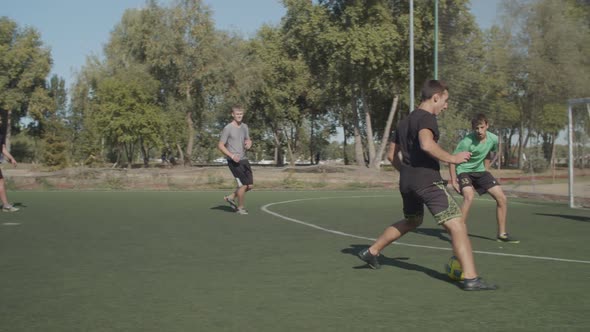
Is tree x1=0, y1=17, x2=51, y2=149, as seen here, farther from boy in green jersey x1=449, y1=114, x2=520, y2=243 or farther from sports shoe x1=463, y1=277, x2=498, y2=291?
sports shoe x1=463, y1=277, x2=498, y2=291

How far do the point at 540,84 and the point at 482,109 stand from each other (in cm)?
960

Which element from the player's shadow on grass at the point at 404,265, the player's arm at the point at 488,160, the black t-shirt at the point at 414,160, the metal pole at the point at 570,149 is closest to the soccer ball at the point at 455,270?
the player's shadow on grass at the point at 404,265

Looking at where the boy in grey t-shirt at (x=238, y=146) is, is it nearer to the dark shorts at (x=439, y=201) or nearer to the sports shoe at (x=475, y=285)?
the dark shorts at (x=439, y=201)

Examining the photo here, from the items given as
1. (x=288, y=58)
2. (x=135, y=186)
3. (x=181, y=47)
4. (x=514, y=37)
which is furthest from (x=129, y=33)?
(x=135, y=186)

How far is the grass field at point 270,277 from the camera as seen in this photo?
4.57m

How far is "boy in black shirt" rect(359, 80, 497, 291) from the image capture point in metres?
5.57

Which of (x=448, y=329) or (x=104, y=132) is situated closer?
(x=448, y=329)

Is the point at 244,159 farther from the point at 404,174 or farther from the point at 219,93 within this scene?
the point at 219,93

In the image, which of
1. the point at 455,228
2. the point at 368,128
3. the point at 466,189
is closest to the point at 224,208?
the point at 466,189

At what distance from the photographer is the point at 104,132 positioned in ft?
178

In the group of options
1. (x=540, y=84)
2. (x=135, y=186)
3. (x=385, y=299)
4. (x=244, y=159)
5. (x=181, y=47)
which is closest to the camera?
(x=385, y=299)

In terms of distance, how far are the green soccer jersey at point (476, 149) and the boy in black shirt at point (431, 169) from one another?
334 centimetres

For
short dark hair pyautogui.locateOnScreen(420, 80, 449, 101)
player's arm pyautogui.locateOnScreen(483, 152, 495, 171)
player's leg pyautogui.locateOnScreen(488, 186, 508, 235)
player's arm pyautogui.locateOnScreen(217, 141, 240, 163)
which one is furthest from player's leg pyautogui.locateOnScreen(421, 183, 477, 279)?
player's arm pyautogui.locateOnScreen(217, 141, 240, 163)

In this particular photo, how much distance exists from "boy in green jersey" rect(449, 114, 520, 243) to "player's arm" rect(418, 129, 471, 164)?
3.57 m
